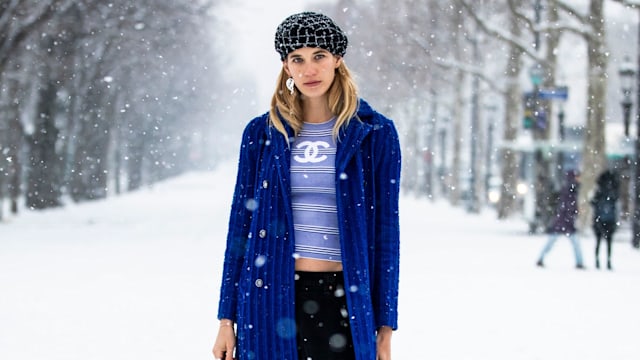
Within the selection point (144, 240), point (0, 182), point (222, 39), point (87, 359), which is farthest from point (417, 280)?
point (222, 39)

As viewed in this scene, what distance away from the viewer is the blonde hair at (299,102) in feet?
9.26

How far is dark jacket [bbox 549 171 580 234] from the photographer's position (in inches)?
545

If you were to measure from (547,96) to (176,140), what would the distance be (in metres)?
40.6

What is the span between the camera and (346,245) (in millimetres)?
2715

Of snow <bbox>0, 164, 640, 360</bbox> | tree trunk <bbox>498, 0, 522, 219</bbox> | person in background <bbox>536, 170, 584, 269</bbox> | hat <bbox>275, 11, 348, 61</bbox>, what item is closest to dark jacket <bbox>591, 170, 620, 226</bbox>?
person in background <bbox>536, 170, 584, 269</bbox>

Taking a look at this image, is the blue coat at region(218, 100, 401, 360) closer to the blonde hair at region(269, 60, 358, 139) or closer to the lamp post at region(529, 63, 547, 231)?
the blonde hair at region(269, 60, 358, 139)

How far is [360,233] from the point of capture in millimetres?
2719

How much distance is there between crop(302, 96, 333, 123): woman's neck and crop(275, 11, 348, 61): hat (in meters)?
0.18

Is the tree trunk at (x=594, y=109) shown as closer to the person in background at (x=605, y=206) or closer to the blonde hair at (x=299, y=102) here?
the person in background at (x=605, y=206)

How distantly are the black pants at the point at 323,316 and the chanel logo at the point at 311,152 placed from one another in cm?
37

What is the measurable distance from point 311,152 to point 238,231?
1.19 feet

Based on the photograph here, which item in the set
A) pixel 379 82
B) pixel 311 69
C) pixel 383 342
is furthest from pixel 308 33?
pixel 379 82

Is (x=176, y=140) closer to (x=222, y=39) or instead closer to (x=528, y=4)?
(x=222, y=39)

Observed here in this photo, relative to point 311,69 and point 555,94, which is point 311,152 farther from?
point 555,94
